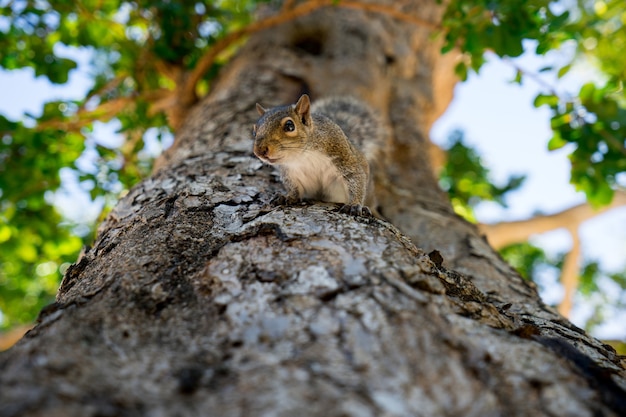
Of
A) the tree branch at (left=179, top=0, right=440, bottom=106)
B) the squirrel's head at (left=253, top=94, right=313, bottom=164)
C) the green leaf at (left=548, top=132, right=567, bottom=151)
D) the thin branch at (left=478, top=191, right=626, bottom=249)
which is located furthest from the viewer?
the thin branch at (left=478, top=191, right=626, bottom=249)

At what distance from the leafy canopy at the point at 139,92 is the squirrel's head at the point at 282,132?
133 cm

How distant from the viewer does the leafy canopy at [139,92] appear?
10.7 feet

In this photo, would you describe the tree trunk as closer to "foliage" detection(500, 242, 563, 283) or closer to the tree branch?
the tree branch

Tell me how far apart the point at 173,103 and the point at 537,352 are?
3822mm

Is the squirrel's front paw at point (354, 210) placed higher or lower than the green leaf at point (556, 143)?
lower

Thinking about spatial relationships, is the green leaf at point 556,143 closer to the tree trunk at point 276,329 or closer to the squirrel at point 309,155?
the tree trunk at point 276,329

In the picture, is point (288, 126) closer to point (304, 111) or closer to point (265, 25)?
point (304, 111)

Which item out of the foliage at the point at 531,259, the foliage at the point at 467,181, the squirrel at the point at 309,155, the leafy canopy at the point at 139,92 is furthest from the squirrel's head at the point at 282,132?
the foliage at the point at 531,259

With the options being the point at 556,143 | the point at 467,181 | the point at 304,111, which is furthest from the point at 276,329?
the point at 467,181

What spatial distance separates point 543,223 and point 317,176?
372 centimetres

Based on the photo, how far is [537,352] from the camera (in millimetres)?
1433

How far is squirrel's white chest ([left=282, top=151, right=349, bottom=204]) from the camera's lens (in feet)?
8.71

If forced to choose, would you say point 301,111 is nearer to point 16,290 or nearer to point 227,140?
point 227,140

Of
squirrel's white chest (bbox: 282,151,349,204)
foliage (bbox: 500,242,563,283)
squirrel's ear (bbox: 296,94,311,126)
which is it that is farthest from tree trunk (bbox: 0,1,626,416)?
foliage (bbox: 500,242,563,283)
